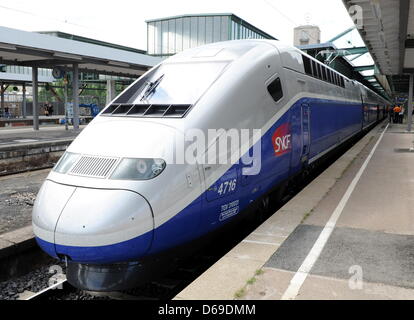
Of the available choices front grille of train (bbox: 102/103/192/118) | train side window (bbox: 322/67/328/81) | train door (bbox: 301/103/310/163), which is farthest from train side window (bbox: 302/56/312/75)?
front grille of train (bbox: 102/103/192/118)

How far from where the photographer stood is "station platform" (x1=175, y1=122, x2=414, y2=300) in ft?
11.3

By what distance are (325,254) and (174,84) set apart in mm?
2776

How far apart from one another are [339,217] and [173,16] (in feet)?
170

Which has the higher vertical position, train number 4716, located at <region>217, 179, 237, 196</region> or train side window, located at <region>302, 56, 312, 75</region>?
train side window, located at <region>302, 56, 312, 75</region>

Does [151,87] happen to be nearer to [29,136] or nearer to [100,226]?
[100,226]

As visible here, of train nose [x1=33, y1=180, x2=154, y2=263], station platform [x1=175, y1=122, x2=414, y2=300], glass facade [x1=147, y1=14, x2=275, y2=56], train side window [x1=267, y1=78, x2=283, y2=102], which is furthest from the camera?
glass facade [x1=147, y1=14, x2=275, y2=56]

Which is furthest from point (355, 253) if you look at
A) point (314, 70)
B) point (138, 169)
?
point (314, 70)

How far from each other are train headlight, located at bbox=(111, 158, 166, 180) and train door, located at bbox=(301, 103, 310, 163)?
12.5 feet

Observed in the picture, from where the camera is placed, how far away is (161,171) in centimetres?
395

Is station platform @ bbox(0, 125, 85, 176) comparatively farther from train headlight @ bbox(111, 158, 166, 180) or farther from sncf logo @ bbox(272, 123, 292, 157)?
train headlight @ bbox(111, 158, 166, 180)

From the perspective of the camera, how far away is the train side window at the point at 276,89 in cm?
572

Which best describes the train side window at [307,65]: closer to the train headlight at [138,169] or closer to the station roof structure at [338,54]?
the train headlight at [138,169]

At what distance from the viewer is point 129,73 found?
86.3ft

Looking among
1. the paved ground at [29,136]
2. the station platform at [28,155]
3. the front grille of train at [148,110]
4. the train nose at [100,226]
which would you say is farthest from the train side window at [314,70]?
the paved ground at [29,136]
